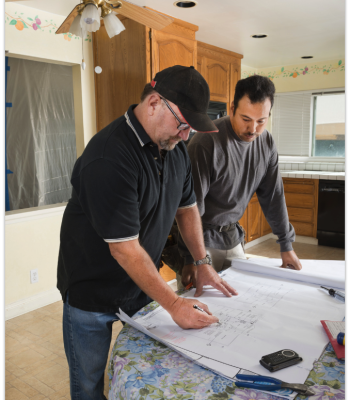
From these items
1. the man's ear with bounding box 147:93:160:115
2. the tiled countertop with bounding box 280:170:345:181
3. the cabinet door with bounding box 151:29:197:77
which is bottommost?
the tiled countertop with bounding box 280:170:345:181

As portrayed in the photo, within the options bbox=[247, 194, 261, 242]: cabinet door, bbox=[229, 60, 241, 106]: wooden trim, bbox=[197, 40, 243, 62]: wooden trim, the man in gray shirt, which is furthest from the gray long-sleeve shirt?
bbox=[247, 194, 261, 242]: cabinet door

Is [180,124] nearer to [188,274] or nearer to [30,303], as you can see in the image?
[188,274]

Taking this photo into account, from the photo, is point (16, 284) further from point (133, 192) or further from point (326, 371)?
point (326, 371)

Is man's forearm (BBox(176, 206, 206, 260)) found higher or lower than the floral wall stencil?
lower

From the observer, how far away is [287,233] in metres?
1.68

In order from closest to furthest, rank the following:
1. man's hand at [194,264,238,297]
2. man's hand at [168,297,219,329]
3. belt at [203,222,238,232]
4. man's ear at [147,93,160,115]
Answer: man's hand at [168,297,219,329] < man's ear at [147,93,160,115] < man's hand at [194,264,238,297] < belt at [203,222,238,232]

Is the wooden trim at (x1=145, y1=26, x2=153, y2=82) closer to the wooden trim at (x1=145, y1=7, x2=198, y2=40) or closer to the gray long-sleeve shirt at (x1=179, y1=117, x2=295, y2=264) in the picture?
the wooden trim at (x1=145, y1=7, x2=198, y2=40)

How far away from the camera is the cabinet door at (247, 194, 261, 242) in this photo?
483cm

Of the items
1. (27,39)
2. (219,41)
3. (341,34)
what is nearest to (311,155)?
(341,34)

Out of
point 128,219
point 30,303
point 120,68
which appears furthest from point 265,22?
point 30,303

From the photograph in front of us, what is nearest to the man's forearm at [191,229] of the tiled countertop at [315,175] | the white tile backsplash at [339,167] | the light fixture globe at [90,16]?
the light fixture globe at [90,16]

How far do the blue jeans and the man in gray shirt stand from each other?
37cm

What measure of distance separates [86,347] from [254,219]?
13.0ft

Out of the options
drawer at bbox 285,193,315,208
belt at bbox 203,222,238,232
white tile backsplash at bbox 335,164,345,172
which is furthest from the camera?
white tile backsplash at bbox 335,164,345,172
